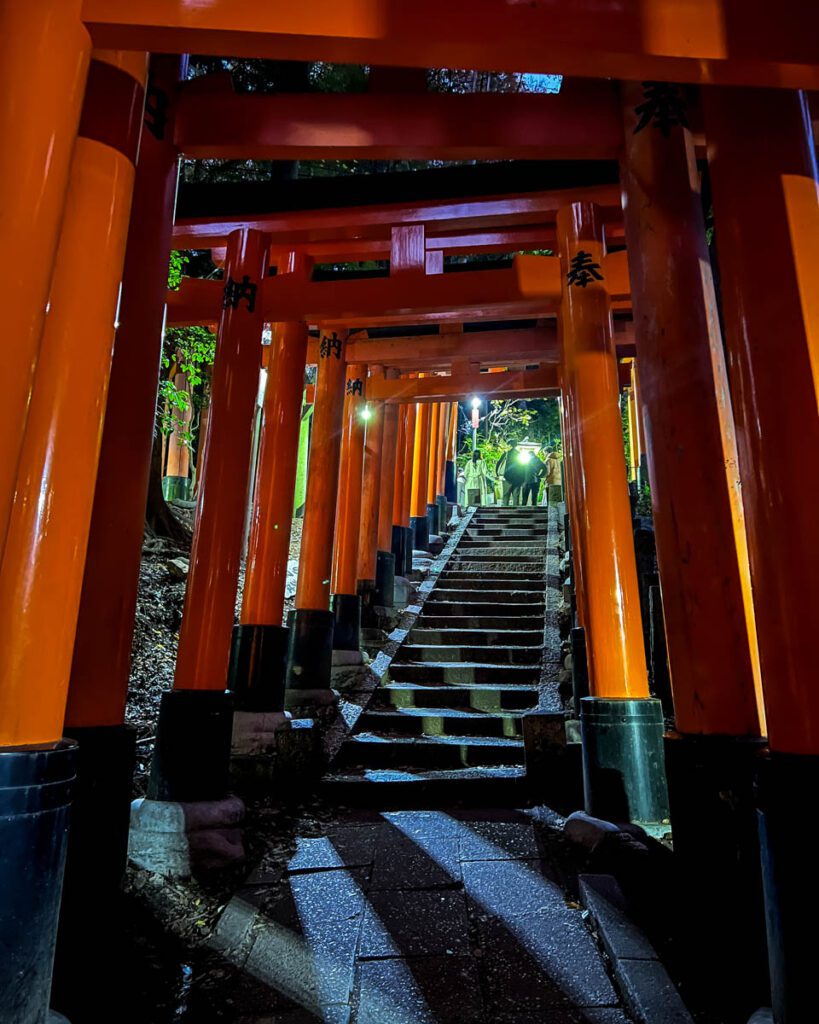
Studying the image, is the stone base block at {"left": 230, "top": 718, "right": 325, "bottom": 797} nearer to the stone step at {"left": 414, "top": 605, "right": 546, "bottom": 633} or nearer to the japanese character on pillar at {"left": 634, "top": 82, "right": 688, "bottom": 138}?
the stone step at {"left": 414, "top": 605, "right": 546, "bottom": 633}

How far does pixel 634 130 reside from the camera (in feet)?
11.7

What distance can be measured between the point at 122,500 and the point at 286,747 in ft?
8.70

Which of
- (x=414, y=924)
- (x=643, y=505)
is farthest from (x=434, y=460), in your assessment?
(x=414, y=924)

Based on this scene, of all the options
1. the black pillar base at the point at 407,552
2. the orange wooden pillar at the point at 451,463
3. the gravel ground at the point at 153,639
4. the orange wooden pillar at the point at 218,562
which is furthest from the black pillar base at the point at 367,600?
the orange wooden pillar at the point at 451,463

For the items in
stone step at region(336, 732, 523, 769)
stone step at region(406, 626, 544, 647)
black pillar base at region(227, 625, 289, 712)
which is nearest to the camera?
stone step at region(336, 732, 523, 769)

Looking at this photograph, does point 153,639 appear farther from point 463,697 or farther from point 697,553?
point 697,553

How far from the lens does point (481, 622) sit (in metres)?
8.57

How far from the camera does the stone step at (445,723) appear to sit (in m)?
5.88

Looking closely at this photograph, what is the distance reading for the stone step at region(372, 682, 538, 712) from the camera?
645 cm

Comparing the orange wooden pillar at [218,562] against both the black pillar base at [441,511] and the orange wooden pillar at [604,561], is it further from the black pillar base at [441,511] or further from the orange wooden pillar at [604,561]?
the black pillar base at [441,511]

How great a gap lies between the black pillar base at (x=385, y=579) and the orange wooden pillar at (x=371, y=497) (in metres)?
0.13

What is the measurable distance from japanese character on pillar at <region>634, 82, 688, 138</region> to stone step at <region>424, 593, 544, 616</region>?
20.9 ft

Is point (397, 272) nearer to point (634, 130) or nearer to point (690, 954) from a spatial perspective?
point (634, 130)

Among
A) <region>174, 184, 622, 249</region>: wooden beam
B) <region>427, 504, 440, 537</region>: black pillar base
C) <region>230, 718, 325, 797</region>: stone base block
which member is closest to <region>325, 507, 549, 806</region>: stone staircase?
<region>230, 718, 325, 797</region>: stone base block
